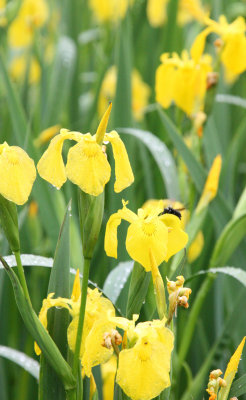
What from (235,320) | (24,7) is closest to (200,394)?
(235,320)

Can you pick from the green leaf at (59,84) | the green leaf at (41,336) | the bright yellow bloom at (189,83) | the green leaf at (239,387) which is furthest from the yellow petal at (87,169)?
the green leaf at (59,84)

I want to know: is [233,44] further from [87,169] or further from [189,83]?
[87,169]

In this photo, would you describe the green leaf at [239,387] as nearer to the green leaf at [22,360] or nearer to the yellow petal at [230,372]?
the yellow petal at [230,372]

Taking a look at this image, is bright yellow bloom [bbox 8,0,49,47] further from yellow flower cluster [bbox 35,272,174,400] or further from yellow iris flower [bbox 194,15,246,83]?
yellow flower cluster [bbox 35,272,174,400]

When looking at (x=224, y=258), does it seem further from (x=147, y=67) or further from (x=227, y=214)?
(x=147, y=67)

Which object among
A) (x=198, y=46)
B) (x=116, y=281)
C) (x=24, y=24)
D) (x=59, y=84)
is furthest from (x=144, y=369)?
(x=24, y=24)

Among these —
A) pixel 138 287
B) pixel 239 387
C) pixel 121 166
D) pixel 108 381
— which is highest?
pixel 121 166
